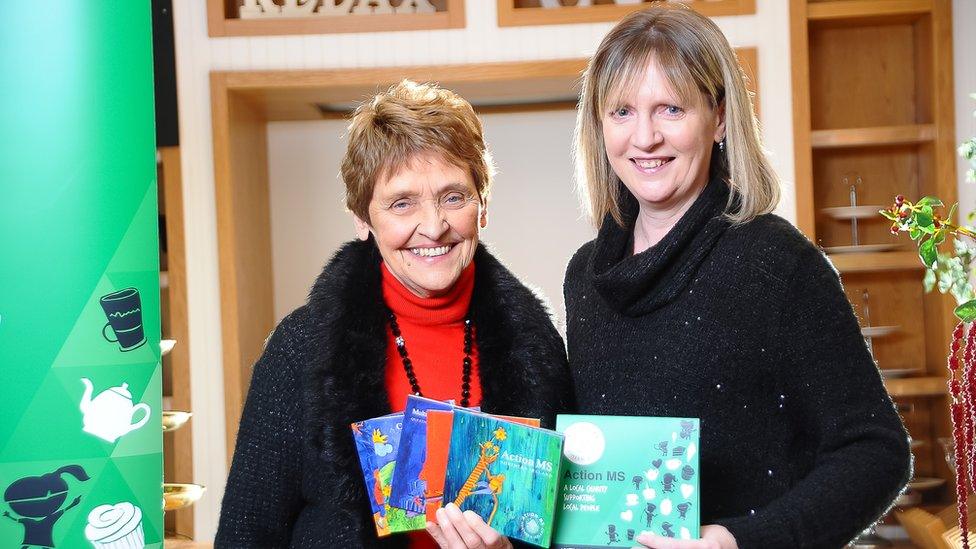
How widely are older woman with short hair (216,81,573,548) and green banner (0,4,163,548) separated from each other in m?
0.36

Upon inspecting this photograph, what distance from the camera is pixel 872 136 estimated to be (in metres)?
4.60

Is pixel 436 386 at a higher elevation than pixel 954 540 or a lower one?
higher

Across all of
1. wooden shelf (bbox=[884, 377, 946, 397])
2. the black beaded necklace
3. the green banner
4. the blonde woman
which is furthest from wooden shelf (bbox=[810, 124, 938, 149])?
the green banner

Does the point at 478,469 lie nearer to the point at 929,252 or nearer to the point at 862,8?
the point at 929,252

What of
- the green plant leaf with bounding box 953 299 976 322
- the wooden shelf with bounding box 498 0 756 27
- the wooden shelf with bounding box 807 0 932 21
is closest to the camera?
the green plant leaf with bounding box 953 299 976 322

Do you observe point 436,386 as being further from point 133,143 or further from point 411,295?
point 133,143

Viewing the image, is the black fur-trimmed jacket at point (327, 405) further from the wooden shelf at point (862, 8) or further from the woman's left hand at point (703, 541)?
the wooden shelf at point (862, 8)

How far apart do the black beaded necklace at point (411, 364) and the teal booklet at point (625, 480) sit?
1.01 feet

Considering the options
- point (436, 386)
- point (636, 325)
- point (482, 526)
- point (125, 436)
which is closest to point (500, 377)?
point (436, 386)

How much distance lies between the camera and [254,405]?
6.13 ft

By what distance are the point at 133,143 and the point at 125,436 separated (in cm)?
56

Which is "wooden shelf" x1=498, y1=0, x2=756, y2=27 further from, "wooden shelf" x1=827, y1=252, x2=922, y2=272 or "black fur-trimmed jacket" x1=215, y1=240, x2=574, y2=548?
"black fur-trimmed jacket" x1=215, y1=240, x2=574, y2=548

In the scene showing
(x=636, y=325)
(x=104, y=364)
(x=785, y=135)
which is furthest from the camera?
(x=785, y=135)

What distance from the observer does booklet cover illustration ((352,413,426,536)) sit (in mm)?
1695
